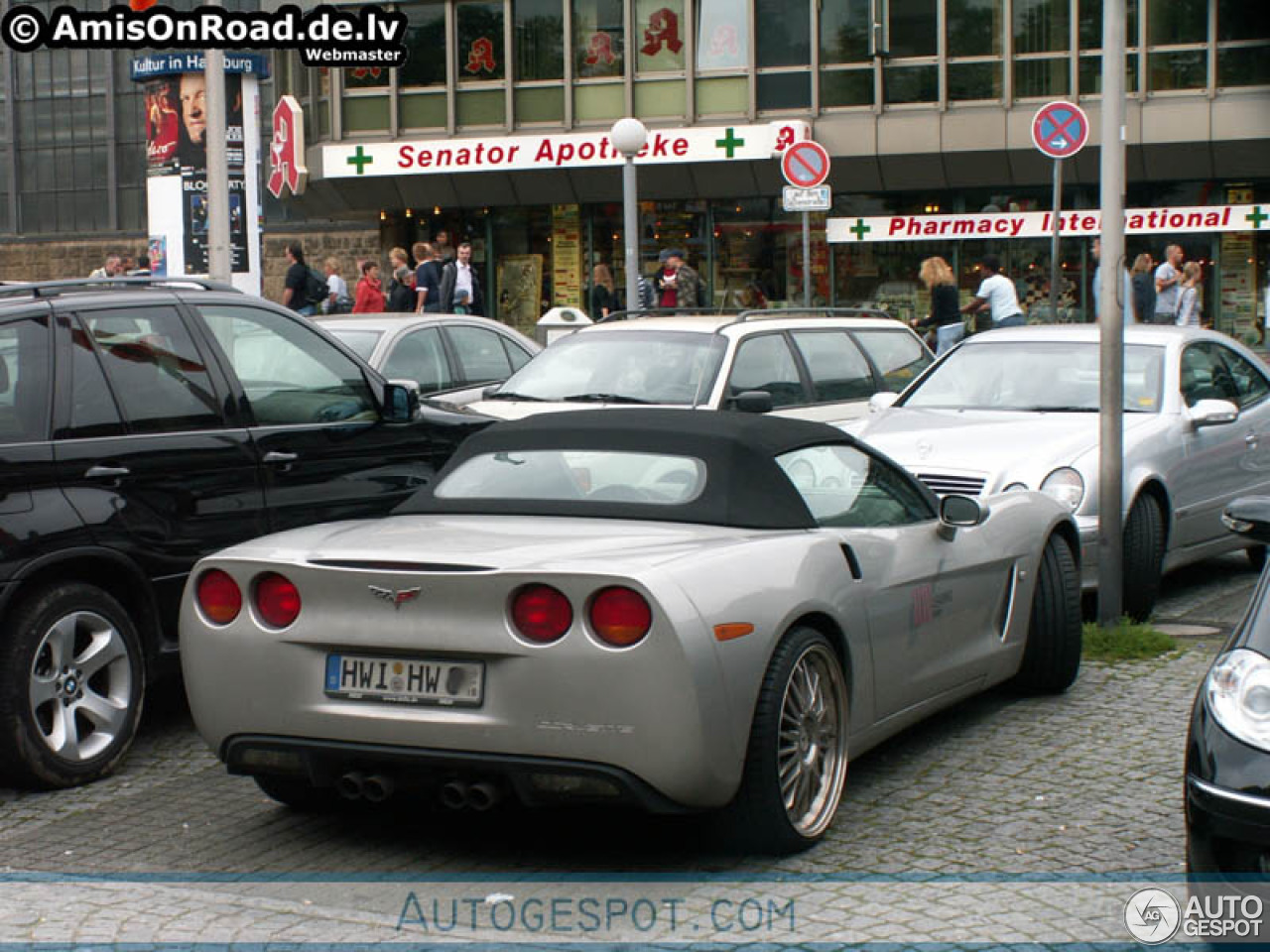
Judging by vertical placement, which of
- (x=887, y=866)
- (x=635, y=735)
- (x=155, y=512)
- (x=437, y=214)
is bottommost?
(x=887, y=866)

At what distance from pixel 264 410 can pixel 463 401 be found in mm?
5345

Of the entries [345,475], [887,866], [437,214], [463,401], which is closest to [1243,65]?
[437,214]

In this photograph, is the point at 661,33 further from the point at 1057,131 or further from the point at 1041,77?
the point at 1057,131

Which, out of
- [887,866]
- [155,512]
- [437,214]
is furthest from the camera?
[437,214]

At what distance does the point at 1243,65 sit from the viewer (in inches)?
1155

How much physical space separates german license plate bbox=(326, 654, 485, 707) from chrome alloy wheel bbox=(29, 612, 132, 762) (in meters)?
1.68

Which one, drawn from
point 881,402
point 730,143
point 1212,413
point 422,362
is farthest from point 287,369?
point 730,143

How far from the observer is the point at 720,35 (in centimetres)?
3192

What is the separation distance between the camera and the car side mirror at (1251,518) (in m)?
4.88

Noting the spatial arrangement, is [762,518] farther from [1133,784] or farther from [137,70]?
[137,70]

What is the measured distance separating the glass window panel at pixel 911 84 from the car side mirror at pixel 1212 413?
21.4 m

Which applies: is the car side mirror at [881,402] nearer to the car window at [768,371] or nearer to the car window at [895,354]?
the car window at [768,371]

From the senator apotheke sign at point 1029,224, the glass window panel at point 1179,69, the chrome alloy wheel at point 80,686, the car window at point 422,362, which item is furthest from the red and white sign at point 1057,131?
the glass window panel at point 1179,69

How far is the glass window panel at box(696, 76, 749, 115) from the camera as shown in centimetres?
3184
